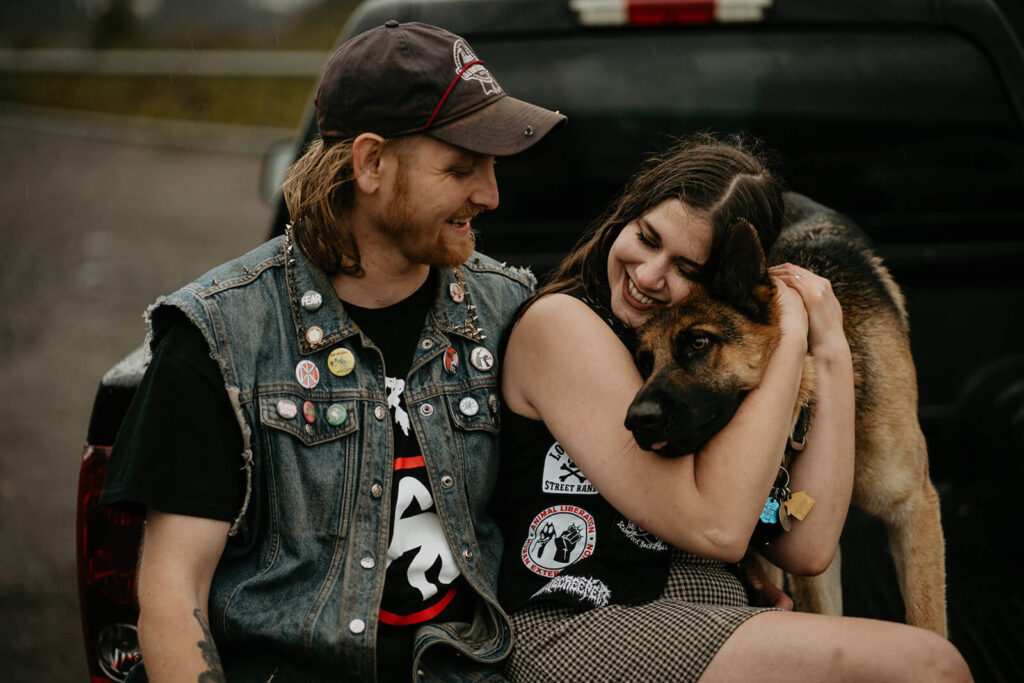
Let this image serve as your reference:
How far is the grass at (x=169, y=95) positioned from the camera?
16875 millimetres

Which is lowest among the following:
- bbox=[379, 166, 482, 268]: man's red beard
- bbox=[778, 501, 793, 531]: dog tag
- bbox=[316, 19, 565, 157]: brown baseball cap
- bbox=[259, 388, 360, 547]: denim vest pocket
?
bbox=[778, 501, 793, 531]: dog tag

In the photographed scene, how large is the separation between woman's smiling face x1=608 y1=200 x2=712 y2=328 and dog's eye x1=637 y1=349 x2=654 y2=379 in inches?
3.1

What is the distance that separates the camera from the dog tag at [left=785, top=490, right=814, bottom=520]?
227 cm

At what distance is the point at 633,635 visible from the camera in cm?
198

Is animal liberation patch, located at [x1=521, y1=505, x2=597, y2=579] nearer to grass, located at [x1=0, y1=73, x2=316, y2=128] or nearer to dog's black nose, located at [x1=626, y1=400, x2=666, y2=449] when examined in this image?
dog's black nose, located at [x1=626, y1=400, x2=666, y2=449]

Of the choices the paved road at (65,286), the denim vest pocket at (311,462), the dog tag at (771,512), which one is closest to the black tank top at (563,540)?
the dog tag at (771,512)

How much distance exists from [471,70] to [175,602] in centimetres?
124

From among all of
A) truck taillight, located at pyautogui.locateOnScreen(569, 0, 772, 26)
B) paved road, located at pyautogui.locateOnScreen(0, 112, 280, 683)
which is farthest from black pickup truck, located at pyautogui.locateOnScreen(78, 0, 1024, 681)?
paved road, located at pyautogui.locateOnScreen(0, 112, 280, 683)

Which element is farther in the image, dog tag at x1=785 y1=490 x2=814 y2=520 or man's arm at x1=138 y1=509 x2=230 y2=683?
dog tag at x1=785 y1=490 x2=814 y2=520

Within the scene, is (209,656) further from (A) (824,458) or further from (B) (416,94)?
(A) (824,458)

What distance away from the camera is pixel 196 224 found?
1155 cm

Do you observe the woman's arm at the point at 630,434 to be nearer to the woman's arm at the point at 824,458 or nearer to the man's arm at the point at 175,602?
the woman's arm at the point at 824,458

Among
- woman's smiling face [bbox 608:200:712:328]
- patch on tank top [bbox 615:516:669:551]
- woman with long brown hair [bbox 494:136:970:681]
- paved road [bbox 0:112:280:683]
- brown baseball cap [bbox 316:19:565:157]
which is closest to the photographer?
woman with long brown hair [bbox 494:136:970:681]

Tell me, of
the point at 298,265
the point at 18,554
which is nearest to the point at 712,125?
the point at 298,265
